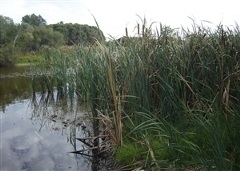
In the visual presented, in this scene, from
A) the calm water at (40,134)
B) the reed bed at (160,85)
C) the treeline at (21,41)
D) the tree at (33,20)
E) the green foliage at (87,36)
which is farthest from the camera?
the tree at (33,20)

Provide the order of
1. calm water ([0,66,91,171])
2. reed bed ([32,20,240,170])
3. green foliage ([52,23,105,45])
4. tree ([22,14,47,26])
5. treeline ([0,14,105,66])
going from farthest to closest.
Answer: tree ([22,14,47,26]) < treeline ([0,14,105,66]) < green foliage ([52,23,105,45]) < calm water ([0,66,91,171]) < reed bed ([32,20,240,170])

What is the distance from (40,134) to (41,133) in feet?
0.22

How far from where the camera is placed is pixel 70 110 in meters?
7.62

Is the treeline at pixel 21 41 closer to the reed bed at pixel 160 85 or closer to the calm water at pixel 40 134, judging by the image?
the calm water at pixel 40 134

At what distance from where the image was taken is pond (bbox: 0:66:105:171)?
14.5ft

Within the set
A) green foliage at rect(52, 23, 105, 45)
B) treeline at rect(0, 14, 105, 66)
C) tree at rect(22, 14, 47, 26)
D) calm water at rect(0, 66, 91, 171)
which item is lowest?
calm water at rect(0, 66, 91, 171)

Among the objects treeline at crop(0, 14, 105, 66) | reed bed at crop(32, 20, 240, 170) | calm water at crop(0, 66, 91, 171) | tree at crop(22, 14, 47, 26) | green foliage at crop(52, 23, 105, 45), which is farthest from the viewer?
tree at crop(22, 14, 47, 26)

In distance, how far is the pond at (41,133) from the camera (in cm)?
442

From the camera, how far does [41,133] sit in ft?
19.4

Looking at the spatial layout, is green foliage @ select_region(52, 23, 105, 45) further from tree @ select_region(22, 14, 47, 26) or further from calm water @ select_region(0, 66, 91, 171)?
tree @ select_region(22, 14, 47, 26)

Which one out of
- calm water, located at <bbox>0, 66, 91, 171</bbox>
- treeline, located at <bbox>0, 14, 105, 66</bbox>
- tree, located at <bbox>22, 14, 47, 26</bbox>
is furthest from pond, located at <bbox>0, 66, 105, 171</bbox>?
tree, located at <bbox>22, 14, 47, 26</bbox>

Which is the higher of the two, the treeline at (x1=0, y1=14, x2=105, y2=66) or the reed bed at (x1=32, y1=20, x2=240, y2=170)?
the treeline at (x1=0, y1=14, x2=105, y2=66)

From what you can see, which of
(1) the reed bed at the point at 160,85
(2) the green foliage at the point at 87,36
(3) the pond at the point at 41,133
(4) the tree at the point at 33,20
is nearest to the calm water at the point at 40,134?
(3) the pond at the point at 41,133

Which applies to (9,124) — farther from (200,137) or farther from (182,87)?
(200,137)
